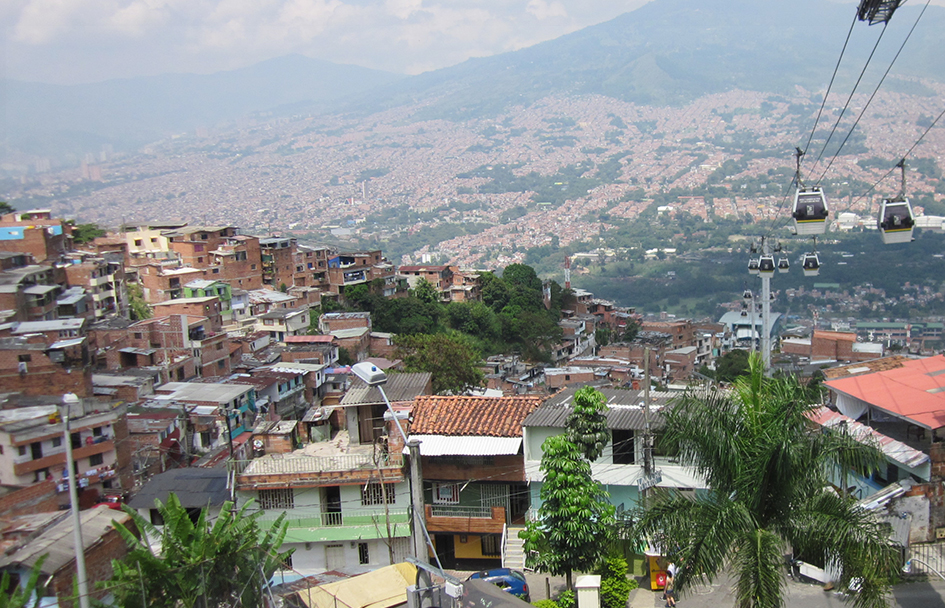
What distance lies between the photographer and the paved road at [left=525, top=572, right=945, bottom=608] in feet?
26.5

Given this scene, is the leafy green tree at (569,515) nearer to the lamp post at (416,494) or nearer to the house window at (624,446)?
the house window at (624,446)

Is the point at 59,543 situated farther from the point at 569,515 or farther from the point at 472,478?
the point at 569,515

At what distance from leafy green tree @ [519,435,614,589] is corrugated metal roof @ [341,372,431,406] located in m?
3.68

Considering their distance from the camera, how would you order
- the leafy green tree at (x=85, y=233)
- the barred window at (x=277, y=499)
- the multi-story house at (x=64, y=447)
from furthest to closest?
the leafy green tree at (x=85, y=233) < the multi-story house at (x=64, y=447) < the barred window at (x=277, y=499)

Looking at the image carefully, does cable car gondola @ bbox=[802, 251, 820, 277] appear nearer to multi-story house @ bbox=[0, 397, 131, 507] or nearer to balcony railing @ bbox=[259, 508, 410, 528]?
balcony railing @ bbox=[259, 508, 410, 528]

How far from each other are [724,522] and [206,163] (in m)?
210

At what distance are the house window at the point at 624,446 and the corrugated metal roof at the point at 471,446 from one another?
4.29ft

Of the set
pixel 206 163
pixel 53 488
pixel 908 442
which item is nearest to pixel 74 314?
pixel 53 488

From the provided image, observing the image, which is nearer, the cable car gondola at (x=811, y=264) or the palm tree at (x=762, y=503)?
the palm tree at (x=762, y=503)

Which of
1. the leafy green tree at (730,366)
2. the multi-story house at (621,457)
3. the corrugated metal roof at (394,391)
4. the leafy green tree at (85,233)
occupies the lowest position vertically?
the leafy green tree at (730,366)

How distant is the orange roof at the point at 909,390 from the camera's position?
9.77 metres

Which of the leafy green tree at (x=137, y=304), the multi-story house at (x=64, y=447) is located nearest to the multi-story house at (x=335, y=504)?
the multi-story house at (x=64, y=447)

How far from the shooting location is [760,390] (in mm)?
6367

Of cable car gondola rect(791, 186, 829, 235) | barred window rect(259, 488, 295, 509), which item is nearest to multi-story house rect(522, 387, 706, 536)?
cable car gondola rect(791, 186, 829, 235)
